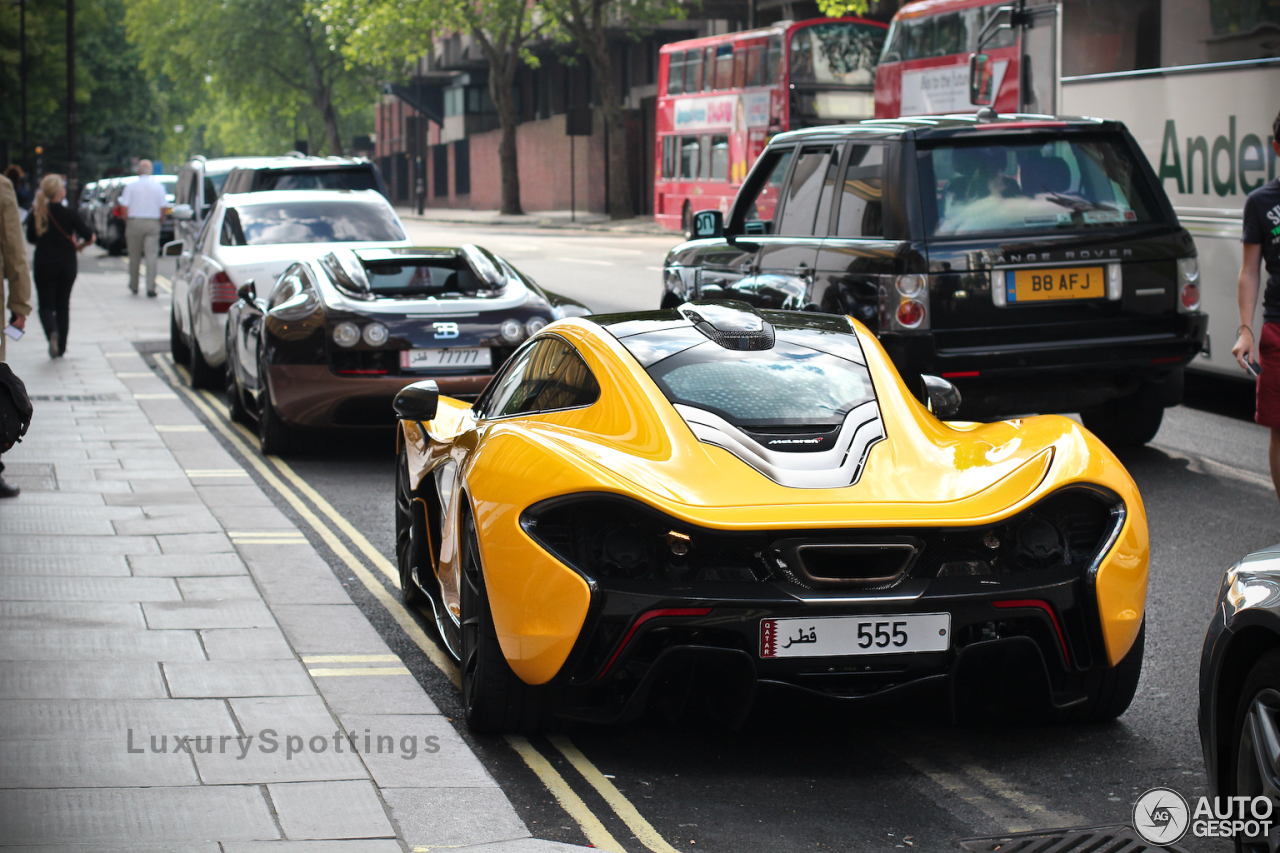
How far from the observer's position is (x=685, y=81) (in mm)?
37312

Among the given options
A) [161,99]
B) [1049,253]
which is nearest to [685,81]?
[1049,253]

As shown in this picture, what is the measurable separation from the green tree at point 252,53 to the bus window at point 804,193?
69.0 meters

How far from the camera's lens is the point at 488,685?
4.68m

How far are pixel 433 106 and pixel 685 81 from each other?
178ft

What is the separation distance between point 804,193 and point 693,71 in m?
27.5

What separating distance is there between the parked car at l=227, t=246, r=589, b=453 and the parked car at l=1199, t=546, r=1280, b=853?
6.36 m

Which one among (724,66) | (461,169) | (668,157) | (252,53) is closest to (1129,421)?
(724,66)

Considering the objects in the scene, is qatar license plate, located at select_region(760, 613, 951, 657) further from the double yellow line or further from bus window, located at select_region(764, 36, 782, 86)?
bus window, located at select_region(764, 36, 782, 86)

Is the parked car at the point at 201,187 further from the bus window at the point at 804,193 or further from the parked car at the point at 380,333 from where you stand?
the bus window at the point at 804,193

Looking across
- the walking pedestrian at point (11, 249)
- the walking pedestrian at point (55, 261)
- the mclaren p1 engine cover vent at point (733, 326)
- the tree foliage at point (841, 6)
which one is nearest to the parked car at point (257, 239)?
the walking pedestrian at point (55, 261)

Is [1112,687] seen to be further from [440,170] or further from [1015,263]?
[440,170]

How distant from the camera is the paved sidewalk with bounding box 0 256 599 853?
399 centimetres

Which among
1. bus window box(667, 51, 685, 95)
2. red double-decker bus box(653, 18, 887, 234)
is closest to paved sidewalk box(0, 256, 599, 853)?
red double-decker bus box(653, 18, 887, 234)

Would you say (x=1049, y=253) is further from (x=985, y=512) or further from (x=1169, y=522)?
(x=985, y=512)
